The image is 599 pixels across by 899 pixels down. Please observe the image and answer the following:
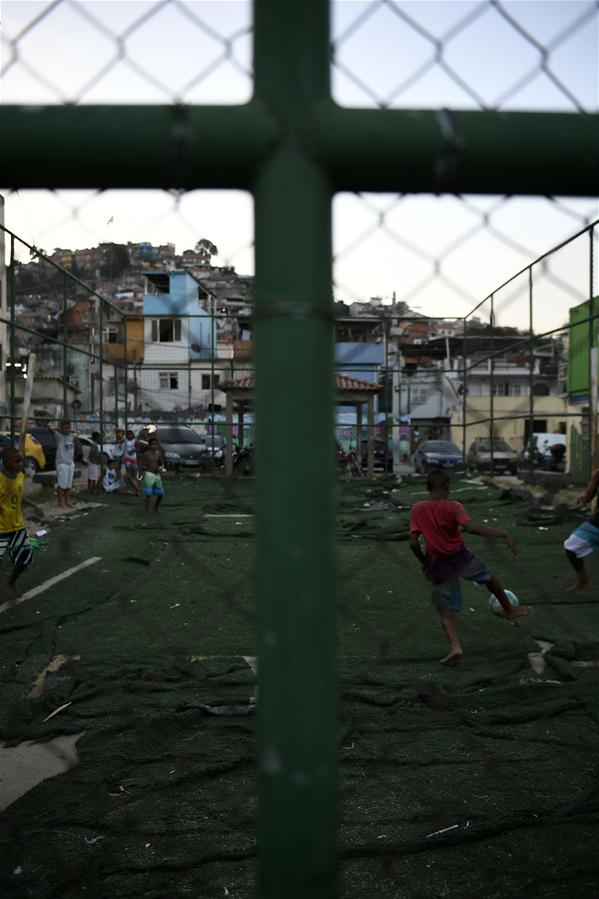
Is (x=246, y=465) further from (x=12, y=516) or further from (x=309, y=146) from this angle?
(x=12, y=516)

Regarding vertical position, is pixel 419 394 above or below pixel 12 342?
below

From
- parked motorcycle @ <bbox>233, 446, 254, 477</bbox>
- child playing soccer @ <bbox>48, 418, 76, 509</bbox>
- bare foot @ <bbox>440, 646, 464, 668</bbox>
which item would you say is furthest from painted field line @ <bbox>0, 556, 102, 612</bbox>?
child playing soccer @ <bbox>48, 418, 76, 509</bbox>

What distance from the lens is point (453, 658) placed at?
5281 millimetres

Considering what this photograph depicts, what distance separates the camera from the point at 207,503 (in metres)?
16.1

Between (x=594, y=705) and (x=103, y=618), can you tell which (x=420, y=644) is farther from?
(x=103, y=618)

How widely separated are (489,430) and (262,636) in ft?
59.5

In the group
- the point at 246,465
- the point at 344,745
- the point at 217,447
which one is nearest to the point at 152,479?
the point at 217,447

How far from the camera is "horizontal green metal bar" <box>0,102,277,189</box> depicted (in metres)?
1.15

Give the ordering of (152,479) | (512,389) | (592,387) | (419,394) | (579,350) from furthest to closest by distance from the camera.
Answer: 1. (419,394)
2. (512,389)
3. (152,479)
4. (579,350)
5. (592,387)

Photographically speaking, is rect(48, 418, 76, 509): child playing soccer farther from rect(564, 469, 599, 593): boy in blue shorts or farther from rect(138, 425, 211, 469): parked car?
rect(564, 469, 599, 593): boy in blue shorts

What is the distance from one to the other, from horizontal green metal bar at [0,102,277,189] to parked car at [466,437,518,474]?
16763mm

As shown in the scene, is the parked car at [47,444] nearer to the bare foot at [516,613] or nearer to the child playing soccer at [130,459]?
the child playing soccer at [130,459]

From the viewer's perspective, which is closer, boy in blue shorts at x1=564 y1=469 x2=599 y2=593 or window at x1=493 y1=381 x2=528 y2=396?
boy in blue shorts at x1=564 y1=469 x2=599 y2=593

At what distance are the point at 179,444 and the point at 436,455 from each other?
7642mm
